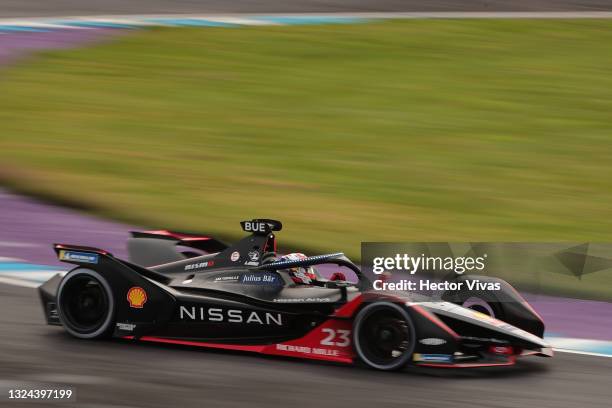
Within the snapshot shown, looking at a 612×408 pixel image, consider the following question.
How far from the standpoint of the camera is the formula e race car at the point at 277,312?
763 cm

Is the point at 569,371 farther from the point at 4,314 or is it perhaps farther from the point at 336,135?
the point at 336,135

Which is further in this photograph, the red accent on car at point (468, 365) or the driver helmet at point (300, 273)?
the driver helmet at point (300, 273)

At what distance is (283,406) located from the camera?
6809 mm

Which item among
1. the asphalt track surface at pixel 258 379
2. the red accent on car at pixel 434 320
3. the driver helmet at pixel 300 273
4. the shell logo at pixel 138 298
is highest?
the driver helmet at pixel 300 273

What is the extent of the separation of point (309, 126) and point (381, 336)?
9877mm

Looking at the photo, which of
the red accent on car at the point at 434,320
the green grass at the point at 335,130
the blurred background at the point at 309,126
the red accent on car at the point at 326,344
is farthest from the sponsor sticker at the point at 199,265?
the green grass at the point at 335,130

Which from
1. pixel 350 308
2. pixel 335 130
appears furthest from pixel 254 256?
pixel 335 130

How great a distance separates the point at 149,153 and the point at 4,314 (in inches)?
272

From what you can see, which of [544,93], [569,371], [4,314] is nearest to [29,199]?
[4,314]

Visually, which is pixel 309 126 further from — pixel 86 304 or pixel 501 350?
pixel 501 350

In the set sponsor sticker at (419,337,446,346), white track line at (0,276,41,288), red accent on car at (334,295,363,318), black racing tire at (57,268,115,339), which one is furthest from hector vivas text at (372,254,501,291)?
white track line at (0,276,41,288)

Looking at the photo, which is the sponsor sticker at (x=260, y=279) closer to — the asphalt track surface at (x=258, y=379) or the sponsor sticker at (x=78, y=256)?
the asphalt track surface at (x=258, y=379)

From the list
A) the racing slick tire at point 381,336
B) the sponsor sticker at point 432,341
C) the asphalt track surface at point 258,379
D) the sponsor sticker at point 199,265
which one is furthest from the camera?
the sponsor sticker at point 199,265

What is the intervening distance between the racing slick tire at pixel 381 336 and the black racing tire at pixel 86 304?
6.42ft
